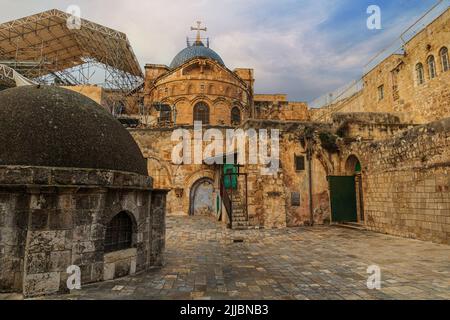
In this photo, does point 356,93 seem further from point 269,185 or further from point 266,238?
point 266,238

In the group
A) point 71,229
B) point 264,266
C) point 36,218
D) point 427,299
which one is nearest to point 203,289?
point 264,266

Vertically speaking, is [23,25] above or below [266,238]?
above

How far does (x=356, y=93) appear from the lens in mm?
24078

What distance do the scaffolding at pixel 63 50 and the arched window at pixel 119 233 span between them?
22.4m

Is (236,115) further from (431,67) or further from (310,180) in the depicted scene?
(431,67)

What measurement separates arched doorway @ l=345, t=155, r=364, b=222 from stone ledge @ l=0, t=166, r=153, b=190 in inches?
463

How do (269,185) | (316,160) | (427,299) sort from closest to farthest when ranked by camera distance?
(427,299) → (269,185) → (316,160)

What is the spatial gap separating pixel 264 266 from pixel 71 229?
4.21 meters

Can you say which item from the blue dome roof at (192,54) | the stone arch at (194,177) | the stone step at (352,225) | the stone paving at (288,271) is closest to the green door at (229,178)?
the stone arch at (194,177)

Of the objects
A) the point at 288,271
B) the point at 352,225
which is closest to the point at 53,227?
the point at 288,271

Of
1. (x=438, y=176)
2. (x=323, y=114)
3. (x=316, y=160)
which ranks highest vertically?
(x=323, y=114)

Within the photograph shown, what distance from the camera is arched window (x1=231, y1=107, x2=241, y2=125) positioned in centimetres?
2538

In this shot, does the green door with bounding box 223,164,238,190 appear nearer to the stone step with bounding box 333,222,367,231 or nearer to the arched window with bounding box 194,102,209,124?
the stone step with bounding box 333,222,367,231

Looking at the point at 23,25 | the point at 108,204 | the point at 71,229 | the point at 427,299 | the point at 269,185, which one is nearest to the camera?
the point at 427,299
